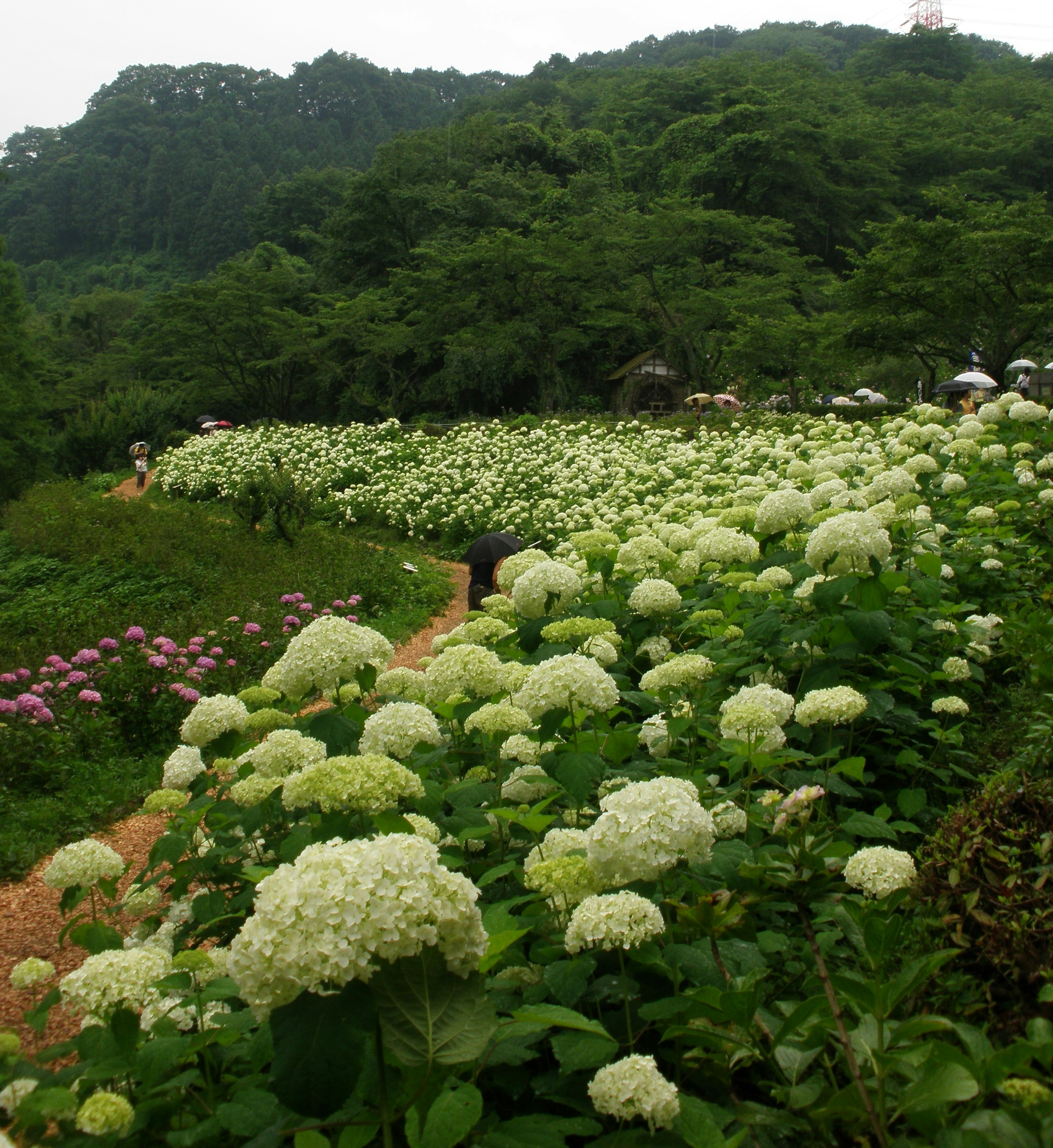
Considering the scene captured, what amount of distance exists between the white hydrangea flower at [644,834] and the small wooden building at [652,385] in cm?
2826

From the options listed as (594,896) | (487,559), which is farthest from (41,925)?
(487,559)

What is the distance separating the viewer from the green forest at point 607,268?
22.0m

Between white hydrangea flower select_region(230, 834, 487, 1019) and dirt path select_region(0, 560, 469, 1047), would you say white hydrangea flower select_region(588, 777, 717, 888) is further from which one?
dirt path select_region(0, 560, 469, 1047)

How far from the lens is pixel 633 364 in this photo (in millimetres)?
29141

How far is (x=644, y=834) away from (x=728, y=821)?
1.76 ft

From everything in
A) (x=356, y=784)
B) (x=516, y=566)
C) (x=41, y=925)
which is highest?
(x=356, y=784)

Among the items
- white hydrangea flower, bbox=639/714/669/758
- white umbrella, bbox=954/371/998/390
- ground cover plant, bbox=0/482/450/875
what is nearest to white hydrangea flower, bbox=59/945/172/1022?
white hydrangea flower, bbox=639/714/669/758

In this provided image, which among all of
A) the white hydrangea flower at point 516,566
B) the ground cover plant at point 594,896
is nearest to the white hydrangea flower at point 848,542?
the ground cover plant at point 594,896

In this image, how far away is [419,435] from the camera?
1820 centimetres

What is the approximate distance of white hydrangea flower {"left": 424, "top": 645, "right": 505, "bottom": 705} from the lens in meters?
2.37

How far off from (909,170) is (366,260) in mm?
25615

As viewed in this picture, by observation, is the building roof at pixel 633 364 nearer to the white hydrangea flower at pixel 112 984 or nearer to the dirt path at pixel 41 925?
the dirt path at pixel 41 925

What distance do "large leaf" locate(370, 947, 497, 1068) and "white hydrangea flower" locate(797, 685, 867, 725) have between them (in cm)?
129

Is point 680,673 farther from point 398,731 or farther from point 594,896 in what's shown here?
point 594,896
